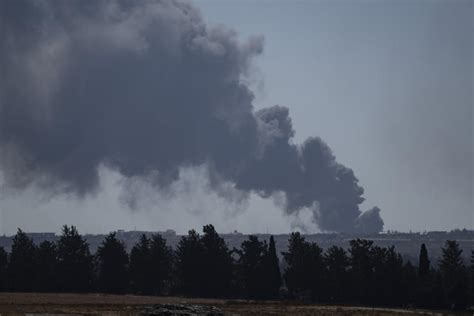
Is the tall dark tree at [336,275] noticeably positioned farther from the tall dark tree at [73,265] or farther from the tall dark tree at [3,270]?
the tall dark tree at [3,270]

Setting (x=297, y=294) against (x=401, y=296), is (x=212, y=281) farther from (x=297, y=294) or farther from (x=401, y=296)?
(x=401, y=296)

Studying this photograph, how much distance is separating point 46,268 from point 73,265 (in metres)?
3.73

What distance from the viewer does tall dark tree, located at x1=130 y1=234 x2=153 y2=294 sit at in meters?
91.4

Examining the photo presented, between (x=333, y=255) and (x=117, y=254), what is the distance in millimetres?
31149

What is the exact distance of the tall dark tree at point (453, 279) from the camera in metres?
76.4

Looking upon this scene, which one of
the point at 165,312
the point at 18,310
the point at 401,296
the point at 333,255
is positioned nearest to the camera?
the point at 165,312

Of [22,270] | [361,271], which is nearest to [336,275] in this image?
[361,271]

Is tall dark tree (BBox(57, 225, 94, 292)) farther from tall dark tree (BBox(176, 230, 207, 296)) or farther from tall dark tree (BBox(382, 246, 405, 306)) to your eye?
tall dark tree (BBox(382, 246, 405, 306))

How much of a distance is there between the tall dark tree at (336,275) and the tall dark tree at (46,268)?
126ft

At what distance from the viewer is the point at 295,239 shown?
92.4 meters

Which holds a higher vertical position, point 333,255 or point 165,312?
point 333,255

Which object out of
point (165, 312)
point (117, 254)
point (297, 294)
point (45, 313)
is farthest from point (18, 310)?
point (297, 294)

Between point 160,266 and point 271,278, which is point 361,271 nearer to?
point 271,278

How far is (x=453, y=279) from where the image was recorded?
3282 inches
